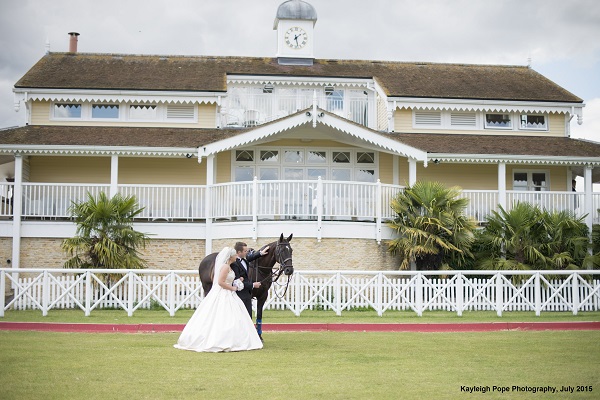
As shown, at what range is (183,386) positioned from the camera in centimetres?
977

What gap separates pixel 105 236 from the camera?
23.2 meters

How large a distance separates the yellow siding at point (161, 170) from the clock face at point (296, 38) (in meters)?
7.46

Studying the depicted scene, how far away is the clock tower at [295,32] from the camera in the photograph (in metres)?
32.5

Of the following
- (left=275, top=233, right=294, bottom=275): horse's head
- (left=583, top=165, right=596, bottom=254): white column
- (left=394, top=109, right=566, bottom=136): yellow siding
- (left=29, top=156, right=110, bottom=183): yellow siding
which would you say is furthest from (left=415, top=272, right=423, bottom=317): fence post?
(left=29, top=156, right=110, bottom=183): yellow siding

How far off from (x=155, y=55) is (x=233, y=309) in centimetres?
2146

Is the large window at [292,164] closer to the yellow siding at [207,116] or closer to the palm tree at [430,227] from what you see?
the yellow siding at [207,116]

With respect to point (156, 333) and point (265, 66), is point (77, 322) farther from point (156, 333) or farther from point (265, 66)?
point (265, 66)

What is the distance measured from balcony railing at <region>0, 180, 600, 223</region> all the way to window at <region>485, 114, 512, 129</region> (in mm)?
3767

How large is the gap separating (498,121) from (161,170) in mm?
13226

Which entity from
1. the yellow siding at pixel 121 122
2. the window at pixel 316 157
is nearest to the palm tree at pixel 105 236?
the yellow siding at pixel 121 122

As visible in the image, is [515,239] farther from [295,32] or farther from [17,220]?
[17,220]

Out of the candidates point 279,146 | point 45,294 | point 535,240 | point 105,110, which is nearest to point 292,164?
point 279,146

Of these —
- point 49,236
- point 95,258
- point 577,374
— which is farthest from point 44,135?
point 577,374

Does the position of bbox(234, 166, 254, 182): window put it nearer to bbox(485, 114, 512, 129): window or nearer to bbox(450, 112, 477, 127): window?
bbox(450, 112, 477, 127): window
